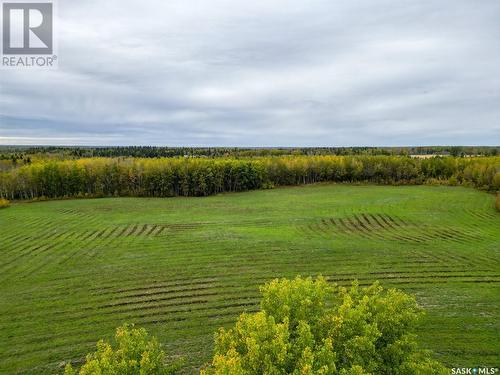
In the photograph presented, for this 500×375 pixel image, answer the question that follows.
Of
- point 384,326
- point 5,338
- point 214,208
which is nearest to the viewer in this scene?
point 384,326

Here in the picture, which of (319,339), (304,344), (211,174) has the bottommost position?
(319,339)

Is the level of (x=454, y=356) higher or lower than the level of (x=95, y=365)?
lower

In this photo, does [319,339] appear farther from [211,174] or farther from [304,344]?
[211,174]

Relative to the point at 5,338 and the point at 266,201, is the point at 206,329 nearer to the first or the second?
the point at 5,338

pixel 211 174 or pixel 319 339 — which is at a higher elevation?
pixel 211 174

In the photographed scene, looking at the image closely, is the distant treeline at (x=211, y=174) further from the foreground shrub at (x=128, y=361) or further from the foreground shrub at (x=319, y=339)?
the foreground shrub at (x=128, y=361)

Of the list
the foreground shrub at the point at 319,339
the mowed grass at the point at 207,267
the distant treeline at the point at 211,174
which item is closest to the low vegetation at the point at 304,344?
the foreground shrub at the point at 319,339

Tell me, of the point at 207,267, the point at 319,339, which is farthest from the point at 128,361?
the point at 207,267

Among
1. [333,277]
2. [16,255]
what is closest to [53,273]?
[16,255]
